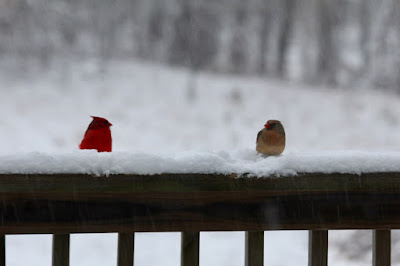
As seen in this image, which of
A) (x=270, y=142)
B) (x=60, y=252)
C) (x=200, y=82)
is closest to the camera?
(x=60, y=252)

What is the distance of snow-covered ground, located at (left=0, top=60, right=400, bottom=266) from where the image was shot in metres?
10.6

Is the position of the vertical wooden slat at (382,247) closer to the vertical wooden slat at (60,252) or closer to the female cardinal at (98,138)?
the vertical wooden slat at (60,252)

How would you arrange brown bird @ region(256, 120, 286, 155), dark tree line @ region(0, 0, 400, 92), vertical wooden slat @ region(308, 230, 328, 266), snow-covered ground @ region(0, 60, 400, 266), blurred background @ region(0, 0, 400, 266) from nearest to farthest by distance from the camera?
vertical wooden slat @ region(308, 230, 328, 266)
brown bird @ region(256, 120, 286, 155)
blurred background @ region(0, 0, 400, 266)
snow-covered ground @ region(0, 60, 400, 266)
dark tree line @ region(0, 0, 400, 92)

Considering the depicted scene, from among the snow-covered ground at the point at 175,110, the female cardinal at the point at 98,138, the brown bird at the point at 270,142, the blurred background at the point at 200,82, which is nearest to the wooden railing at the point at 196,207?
the brown bird at the point at 270,142

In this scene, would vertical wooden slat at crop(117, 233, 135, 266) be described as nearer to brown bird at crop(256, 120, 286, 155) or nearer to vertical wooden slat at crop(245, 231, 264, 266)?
vertical wooden slat at crop(245, 231, 264, 266)

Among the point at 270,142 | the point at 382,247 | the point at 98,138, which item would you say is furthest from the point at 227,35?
the point at 382,247

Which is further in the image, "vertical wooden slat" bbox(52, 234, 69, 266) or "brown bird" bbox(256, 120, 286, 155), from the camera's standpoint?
"brown bird" bbox(256, 120, 286, 155)

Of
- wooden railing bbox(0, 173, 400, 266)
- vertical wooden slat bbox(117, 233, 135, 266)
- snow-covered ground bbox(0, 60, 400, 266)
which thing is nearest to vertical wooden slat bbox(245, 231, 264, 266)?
wooden railing bbox(0, 173, 400, 266)

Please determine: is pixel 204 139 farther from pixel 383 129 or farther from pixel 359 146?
pixel 383 129

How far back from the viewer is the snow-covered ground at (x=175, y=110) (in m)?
10.6

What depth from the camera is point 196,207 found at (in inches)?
45.6

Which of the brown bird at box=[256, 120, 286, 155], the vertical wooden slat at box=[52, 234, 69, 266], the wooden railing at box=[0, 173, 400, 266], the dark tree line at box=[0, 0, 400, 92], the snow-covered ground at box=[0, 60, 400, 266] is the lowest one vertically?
the vertical wooden slat at box=[52, 234, 69, 266]

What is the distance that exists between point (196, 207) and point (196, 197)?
0.08 feet

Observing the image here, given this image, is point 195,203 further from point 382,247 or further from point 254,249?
point 382,247
